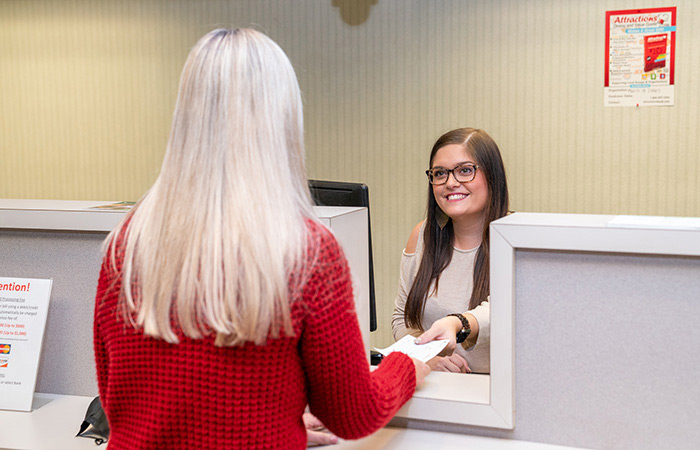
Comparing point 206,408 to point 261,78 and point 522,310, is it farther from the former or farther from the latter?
point 522,310

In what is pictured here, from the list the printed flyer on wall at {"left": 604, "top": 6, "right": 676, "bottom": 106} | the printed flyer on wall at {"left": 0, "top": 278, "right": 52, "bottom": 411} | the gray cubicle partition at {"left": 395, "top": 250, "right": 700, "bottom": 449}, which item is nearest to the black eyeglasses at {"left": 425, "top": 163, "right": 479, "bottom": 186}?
the gray cubicle partition at {"left": 395, "top": 250, "right": 700, "bottom": 449}

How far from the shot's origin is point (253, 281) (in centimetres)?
95

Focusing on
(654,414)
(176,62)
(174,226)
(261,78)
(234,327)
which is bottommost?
(654,414)

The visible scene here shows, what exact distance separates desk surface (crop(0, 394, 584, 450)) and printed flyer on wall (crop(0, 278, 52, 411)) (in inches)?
1.9

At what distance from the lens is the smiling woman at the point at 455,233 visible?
90.7 inches

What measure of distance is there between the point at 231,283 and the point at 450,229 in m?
1.56

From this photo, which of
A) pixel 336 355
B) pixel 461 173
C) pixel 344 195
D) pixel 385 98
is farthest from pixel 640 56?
pixel 336 355

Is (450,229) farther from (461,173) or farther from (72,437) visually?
(72,437)

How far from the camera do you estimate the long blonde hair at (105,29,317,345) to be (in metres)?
0.96

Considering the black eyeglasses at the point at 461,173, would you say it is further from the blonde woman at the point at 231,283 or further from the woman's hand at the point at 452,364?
the blonde woman at the point at 231,283

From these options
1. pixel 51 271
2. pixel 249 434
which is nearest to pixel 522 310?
pixel 249 434

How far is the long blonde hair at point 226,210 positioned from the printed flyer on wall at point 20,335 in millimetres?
771

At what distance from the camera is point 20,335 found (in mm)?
1691

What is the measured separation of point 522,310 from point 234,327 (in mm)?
651
